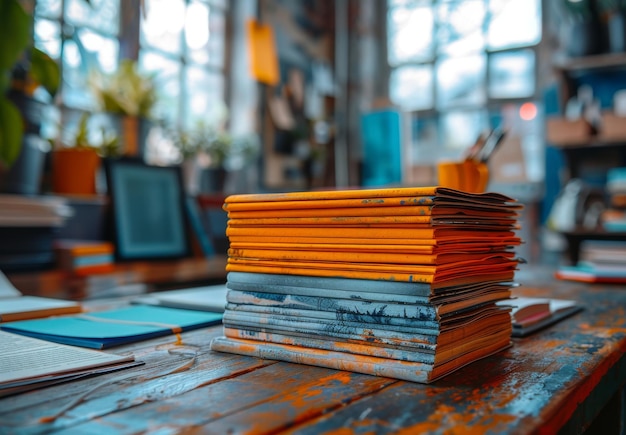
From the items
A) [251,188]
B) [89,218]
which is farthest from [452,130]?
[89,218]

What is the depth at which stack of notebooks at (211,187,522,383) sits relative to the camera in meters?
0.55

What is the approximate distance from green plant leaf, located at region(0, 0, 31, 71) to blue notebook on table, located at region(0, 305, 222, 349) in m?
0.61

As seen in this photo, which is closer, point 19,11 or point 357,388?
point 357,388

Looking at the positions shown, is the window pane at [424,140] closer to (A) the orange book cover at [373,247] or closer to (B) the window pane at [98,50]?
(B) the window pane at [98,50]

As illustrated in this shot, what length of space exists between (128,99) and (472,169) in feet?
7.27

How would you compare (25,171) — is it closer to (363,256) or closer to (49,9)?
(49,9)

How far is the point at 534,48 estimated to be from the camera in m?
4.75

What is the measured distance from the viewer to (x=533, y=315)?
0.84m

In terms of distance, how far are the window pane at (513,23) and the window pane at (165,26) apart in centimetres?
252

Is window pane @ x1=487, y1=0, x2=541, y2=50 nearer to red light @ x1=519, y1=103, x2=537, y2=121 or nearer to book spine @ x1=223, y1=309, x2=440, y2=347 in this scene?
red light @ x1=519, y1=103, x2=537, y2=121

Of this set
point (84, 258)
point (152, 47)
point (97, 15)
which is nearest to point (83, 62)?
point (97, 15)

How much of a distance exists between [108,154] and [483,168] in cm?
187

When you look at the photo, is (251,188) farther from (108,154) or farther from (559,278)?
(559,278)

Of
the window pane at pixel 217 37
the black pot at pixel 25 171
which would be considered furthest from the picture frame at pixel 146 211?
the window pane at pixel 217 37
